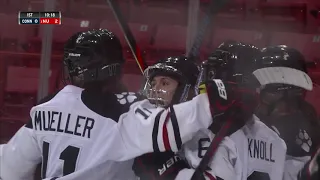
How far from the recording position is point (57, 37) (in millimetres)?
1193

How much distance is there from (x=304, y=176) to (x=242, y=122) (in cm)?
14

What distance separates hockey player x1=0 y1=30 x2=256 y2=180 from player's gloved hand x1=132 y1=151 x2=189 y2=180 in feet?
0.09

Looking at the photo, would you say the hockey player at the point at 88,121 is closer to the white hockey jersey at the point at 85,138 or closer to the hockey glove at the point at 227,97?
the white hockey jersey at the point at 85,138

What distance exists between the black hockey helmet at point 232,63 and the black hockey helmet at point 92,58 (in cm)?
19

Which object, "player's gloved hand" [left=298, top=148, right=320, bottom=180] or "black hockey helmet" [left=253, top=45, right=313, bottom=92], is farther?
"black hockey helmet" [left=253, top=45, right=313, bottom=92]

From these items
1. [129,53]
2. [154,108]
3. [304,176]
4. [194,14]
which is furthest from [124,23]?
[304,176]

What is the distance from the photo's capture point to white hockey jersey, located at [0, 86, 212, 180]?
0.87 m

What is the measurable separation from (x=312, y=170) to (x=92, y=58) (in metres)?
0.48

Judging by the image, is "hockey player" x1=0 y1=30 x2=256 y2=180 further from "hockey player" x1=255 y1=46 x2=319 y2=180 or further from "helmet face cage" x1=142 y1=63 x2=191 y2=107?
"hockey player" x1=255 y1=46 x2=319 y2=180

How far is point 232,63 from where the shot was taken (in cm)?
92

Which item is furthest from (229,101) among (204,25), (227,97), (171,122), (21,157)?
(21,157)

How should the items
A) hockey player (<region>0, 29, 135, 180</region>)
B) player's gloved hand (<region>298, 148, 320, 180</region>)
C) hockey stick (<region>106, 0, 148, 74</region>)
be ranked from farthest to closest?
hockey stick (<region>106, 0, 148, 74</region>) < hockey player (<region>0, 29, 135, 180</region>) < player's gloved hand (<region>298, 148, 320, 180</region>)

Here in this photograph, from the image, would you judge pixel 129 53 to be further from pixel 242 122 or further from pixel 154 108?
pixel 242 122
